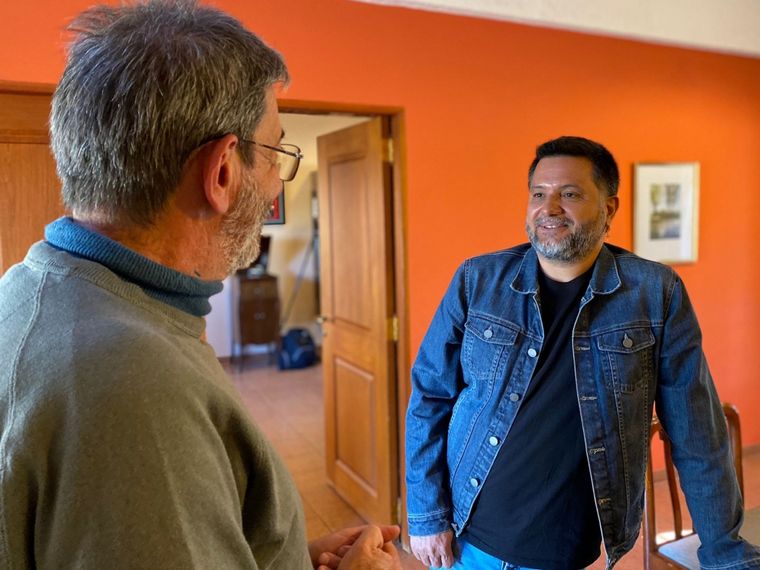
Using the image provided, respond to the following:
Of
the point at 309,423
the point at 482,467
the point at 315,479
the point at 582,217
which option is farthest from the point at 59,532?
the point at 309,423

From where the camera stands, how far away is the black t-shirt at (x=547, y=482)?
1357mm

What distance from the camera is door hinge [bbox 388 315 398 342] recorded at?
2.90m

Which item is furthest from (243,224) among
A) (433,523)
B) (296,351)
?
(296,351)

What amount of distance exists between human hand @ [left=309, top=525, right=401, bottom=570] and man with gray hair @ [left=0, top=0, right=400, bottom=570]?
157 millimetres

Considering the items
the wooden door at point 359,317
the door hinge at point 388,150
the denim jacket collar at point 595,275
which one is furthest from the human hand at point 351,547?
the door hinge at point 388,150

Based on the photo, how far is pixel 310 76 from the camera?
2.53 meters

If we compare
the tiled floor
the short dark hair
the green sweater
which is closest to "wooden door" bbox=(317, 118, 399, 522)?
the tiled floor

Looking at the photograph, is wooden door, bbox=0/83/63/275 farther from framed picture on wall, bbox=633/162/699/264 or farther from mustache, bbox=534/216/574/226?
framed picture on wall, bbox=633/162/699/264

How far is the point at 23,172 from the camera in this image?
2170mm

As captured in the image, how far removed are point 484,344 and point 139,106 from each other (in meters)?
1.03

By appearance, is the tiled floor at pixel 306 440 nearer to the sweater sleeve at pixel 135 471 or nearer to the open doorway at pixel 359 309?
the open doorway at pixel 359 309

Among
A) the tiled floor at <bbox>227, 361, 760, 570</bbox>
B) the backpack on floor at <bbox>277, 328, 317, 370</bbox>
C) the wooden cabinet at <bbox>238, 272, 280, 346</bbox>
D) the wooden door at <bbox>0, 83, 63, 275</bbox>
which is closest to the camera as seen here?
the wooden door at <bbox>0, 83, 63, 275</bbox>

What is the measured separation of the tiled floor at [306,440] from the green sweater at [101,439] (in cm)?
223

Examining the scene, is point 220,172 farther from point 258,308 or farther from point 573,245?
point 258,308
